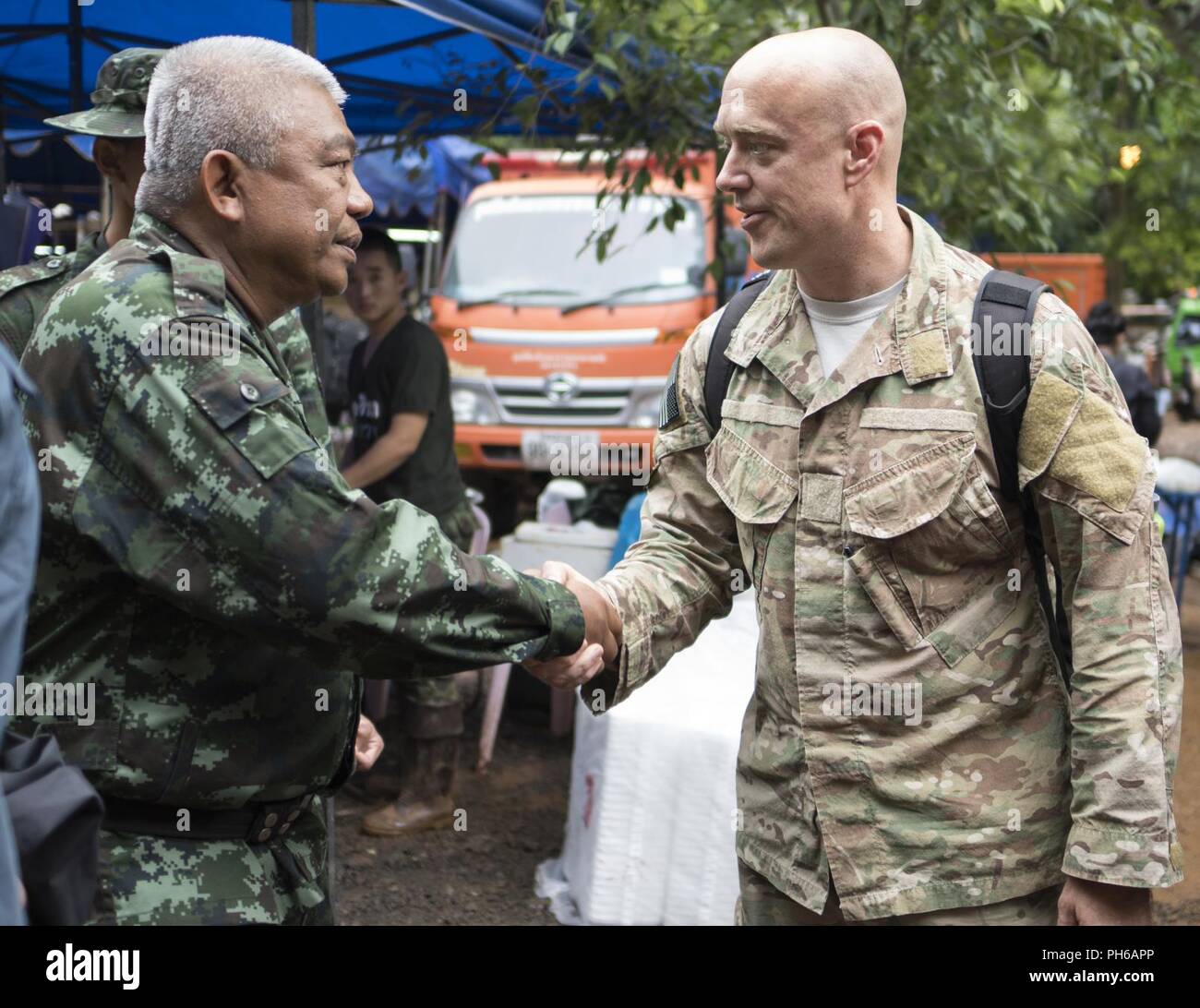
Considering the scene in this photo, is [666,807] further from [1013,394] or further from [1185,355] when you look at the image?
Answer: [1185,355]

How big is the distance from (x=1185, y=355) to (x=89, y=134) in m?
25.5

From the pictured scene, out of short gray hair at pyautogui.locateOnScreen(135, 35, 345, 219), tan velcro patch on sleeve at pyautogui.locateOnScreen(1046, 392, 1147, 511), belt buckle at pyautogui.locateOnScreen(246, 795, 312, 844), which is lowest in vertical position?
belt buckle at pyautogui.locateOnScreen(246, 795, 312, 844)

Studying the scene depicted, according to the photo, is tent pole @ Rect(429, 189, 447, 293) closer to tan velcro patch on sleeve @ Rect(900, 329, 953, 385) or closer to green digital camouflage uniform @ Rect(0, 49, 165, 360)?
green digital camouflage uniform @ Rect(0, 49, 165, 360)

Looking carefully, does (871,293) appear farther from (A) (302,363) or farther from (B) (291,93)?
(A) (302,363)

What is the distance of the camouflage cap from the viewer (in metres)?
3.39

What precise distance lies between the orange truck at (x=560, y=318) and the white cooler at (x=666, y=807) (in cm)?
553

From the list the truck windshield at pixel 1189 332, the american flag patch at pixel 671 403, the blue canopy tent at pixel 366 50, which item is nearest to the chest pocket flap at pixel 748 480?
the american flag patch at pixel 671 403

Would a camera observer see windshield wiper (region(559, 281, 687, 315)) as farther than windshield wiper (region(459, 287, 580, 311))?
No

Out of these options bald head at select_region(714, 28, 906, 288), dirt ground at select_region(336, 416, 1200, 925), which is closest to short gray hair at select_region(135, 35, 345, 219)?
bald head at select_region(714, 28, 906, 288)

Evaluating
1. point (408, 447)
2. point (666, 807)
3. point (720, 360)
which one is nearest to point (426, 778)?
point (408, 447)

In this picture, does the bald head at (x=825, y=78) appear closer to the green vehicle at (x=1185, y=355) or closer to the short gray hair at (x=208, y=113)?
the short gray hair at (x=208, y=113)

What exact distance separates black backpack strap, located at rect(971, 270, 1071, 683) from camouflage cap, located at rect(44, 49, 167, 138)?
82.8 inches

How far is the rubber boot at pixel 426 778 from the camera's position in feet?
18.1

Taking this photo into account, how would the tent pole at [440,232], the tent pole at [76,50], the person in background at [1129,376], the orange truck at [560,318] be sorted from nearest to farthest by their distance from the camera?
the tent pole at [76,50] → the person in background at [1129,376] → the orange truck at [560,318] → the tent pole at [440,232]
